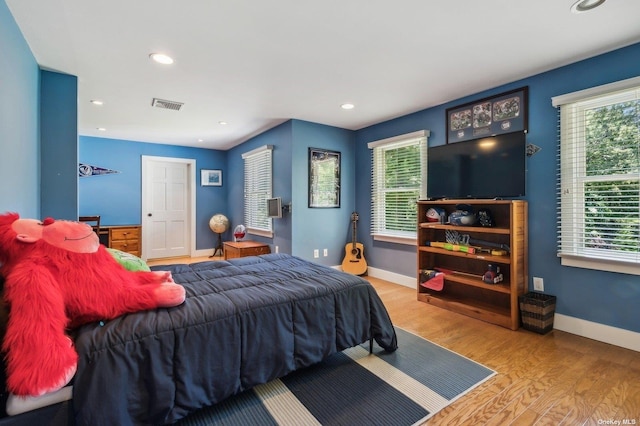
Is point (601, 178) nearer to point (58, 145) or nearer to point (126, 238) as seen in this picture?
point (58, 145)

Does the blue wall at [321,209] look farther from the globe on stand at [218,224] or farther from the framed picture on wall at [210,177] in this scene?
the framed picture on wall at [210,177]

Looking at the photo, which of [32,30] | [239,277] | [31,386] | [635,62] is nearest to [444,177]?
[635,62]

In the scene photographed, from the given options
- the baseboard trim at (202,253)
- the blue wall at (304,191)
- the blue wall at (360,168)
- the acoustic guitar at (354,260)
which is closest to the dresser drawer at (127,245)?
the blue wall at (360,168)

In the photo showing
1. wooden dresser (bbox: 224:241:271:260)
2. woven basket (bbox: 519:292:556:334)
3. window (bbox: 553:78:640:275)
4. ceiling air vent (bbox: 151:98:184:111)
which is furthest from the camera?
wooden dresser (bbox: 224:241:271:260)

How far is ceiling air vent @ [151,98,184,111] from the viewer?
3433 mm

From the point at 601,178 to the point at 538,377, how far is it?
1655 mm

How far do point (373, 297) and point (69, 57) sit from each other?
305 cm

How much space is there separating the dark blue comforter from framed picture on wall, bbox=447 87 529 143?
2213 mm

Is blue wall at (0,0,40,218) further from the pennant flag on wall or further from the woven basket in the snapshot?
the woven basket

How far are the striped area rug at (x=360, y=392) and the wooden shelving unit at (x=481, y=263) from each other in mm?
910

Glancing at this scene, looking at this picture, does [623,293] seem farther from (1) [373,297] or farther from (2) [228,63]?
(2) [228,63]

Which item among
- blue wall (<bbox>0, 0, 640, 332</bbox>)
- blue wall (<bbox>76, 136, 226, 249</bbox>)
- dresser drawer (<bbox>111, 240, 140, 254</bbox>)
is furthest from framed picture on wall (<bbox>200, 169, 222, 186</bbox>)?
dresser drawer (<bbox>111, 240, 140, 254</bbox>)

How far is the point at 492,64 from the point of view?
101 inches
